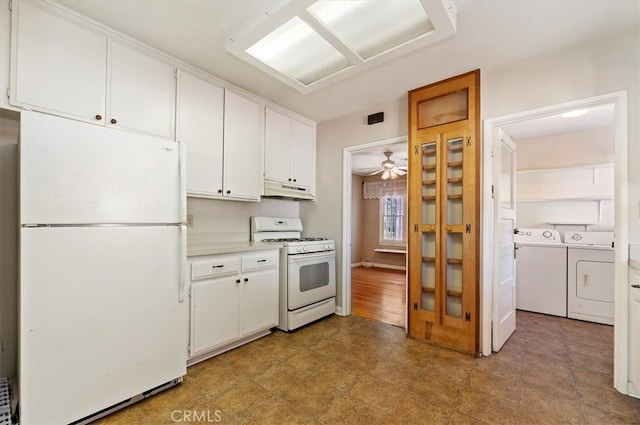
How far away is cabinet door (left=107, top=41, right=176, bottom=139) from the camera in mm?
1968

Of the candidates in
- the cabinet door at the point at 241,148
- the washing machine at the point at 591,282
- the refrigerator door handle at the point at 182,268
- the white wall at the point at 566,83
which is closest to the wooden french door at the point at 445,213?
the white wall at the point at 566,83

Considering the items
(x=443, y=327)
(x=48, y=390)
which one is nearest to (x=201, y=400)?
(x=48, y=390)

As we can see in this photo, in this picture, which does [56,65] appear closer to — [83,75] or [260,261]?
[83,75]

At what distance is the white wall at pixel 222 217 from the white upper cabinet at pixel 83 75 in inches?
32.9

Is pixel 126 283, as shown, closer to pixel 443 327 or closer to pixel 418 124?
pixel 443 327

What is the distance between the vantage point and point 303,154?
3.55m

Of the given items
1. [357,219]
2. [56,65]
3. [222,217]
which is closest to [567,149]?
[357,219]

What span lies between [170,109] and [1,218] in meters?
1.31

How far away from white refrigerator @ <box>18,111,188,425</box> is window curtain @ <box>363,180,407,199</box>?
5.62m

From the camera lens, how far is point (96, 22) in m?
1.86

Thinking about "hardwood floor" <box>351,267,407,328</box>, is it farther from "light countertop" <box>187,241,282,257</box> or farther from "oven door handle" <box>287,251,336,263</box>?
"light countertop" <box>187,241,282,257</box>

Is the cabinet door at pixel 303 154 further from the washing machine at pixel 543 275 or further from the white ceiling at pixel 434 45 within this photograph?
the washing machine at pixel 543 275

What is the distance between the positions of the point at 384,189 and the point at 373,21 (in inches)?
211

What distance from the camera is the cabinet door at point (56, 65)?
1.60 m
